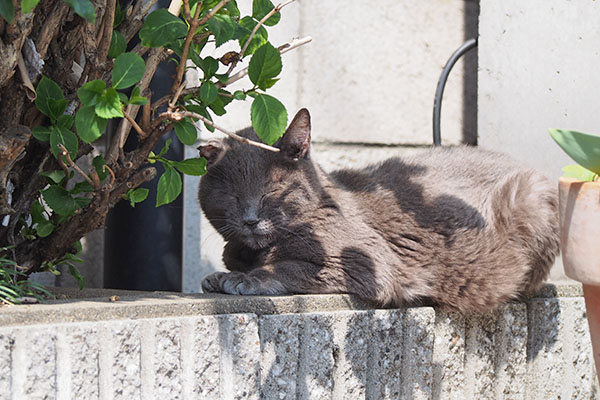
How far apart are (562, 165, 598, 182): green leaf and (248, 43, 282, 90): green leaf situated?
681 millimetres

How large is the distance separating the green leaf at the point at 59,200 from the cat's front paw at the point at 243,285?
0.50 metres

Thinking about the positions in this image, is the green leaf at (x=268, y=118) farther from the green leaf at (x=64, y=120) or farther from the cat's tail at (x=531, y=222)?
the cat's tail at (x=531, y=222)

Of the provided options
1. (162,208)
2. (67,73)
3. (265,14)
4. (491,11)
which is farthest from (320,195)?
(491,11)

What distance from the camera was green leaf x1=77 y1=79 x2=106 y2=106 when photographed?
158 centimetres

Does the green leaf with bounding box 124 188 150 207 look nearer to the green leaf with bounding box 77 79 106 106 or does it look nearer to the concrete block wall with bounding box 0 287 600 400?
the concrete block wall with bounding box 0 287 600 400

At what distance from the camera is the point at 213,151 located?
2.51 meters

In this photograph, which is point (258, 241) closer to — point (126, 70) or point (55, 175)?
point (55, 175)


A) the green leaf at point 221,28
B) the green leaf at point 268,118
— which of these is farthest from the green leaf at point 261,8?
the green leaf at point 268,118

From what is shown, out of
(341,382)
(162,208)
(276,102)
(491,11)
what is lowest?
(341,382)

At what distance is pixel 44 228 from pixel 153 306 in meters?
0.42

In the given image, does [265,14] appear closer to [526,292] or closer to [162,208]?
[162,208]

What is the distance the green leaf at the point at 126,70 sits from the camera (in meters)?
1.59

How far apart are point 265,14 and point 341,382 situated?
3.22 feet

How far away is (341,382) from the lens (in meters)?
2.09
